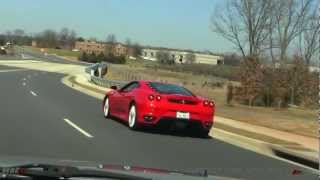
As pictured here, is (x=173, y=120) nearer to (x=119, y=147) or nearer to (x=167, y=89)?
(x=167, y=89)

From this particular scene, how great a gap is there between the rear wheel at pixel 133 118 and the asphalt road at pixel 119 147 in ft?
0.64

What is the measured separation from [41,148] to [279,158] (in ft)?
16.5

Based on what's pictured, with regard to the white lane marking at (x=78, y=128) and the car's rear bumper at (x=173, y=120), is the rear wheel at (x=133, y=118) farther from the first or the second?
the white lane marking at (x=78, y=128)

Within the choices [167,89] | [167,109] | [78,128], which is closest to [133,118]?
[167,109]

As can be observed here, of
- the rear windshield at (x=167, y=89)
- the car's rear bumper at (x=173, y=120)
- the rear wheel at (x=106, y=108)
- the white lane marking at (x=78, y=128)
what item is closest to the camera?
the white lane marking at (x=78, y=128)

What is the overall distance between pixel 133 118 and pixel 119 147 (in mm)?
4201

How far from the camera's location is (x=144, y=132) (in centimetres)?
1814

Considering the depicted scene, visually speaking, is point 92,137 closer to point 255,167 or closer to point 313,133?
point 255,167

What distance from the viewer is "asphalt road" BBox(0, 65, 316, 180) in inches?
476

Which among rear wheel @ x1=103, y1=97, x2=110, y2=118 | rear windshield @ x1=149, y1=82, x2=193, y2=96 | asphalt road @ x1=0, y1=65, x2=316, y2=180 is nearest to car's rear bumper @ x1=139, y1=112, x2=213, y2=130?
asphalt road @ x1=0, y1=65, x2=316, y2=180

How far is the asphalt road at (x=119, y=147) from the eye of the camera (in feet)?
39.7

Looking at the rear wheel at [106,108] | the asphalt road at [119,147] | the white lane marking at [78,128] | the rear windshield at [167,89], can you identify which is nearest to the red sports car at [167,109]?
the rear windshield at [167,89]

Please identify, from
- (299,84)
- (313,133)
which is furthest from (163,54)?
(313,133)

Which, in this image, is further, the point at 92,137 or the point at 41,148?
the point at 92,137
